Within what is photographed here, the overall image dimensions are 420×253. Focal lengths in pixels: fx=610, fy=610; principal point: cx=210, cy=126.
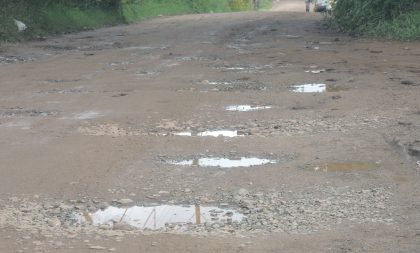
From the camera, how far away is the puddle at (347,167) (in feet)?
16.4

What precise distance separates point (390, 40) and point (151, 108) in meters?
8.81

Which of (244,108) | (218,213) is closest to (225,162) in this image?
(218,213)

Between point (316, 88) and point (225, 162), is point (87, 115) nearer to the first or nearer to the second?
point (225, 162)

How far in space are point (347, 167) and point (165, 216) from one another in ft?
5.62

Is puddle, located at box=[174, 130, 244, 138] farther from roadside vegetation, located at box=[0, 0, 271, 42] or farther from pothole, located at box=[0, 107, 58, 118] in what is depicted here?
roadside vegetation, located at box=[0, 0, 271, 42]

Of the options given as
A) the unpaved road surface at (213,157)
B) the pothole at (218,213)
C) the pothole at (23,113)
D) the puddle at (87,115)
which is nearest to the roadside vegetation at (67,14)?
the unpaved road surface at (213,157)

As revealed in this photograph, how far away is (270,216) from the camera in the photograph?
412cm

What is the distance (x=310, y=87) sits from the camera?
8633mm

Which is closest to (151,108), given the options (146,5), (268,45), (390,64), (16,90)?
(16,90)

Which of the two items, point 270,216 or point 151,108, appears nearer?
point 270,216

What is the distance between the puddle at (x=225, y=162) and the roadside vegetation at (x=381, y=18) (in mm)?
9994

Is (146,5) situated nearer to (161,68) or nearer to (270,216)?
(161,68)

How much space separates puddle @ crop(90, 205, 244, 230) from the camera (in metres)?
4.06

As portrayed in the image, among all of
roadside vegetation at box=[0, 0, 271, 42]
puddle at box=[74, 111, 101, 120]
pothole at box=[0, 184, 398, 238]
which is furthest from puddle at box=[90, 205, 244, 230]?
roadside vegetation at box=[0, 0, 271, 42]
